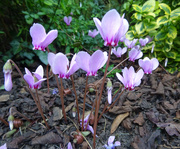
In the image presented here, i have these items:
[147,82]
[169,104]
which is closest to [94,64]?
[169,104]

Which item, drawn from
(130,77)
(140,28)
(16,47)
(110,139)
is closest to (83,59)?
(130,77)

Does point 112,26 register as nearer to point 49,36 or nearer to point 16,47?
point 49,36

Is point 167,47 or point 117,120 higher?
point 167,47

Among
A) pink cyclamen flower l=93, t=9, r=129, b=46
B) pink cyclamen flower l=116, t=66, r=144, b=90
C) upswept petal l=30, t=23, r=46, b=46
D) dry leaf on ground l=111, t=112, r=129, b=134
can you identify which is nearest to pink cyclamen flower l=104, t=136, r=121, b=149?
dry leaf on ground l=111, t=112, r=129, b=134

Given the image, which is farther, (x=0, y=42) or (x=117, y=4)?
(x=117, y=4)

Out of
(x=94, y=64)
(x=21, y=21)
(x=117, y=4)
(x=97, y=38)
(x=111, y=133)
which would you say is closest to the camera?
(x=94, y=64)

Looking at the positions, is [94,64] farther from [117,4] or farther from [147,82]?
[117,4]
